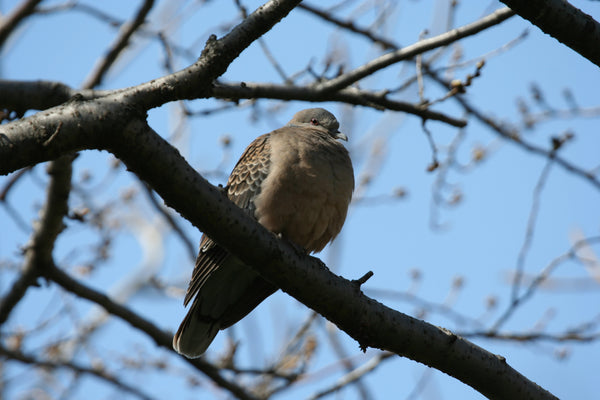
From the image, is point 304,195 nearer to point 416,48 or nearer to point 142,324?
point 416,48

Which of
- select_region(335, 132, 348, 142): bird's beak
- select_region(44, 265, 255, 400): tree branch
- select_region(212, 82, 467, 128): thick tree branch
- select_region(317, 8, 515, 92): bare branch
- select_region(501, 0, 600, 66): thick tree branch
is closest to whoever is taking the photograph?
select_region(501, 0, 600, 66): thick tree branch

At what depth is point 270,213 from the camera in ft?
15.6

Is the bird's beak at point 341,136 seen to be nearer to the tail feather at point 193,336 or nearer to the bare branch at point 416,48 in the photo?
the bare branch at point 416,48

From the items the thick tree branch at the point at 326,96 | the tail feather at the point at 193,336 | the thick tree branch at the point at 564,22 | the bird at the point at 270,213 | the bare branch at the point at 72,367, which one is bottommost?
the bare branch at the point at 72,367

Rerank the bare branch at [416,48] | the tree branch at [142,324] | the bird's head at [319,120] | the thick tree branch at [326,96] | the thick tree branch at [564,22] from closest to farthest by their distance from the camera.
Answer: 1. the thick tree branch at [564,22]
2. the bare branch at [416,48]
3. the thick tree branch at [326,96]
4. the tree branch at [142,324]
5. the bird's head at [319,120]

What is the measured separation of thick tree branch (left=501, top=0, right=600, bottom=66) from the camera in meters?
3.38

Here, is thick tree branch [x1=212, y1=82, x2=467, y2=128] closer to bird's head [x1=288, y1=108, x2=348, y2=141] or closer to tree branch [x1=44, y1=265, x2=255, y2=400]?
bird's head [x1=288, y1=108, x2=348, y2=141]

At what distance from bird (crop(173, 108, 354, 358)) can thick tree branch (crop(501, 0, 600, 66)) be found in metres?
1.93

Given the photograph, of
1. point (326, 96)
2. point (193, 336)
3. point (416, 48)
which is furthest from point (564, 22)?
point (193, 336)

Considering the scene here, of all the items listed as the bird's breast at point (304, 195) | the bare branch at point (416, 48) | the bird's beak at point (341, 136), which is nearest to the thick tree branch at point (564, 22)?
the bare branch at point (416, 48)

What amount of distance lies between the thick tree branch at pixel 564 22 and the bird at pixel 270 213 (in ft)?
6.34

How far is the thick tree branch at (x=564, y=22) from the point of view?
133 inches

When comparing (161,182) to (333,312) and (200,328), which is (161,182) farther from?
(200,328)

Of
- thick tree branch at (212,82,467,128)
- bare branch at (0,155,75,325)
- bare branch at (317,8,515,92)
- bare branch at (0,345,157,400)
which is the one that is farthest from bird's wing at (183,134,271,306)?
bare branch at (0,345,157,400)
